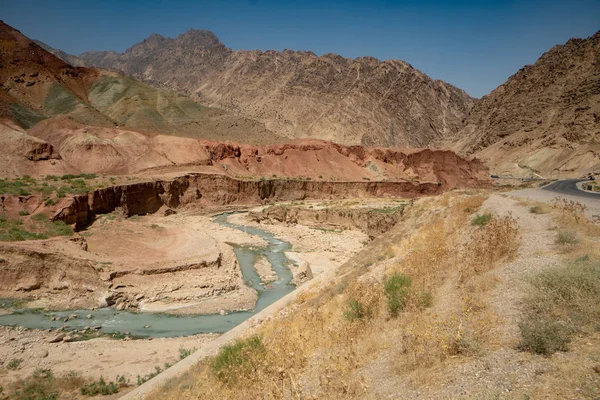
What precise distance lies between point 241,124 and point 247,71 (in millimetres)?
63179

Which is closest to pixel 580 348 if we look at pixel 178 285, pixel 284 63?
pixel 178 285

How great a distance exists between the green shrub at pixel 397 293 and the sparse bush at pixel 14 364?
491 inches

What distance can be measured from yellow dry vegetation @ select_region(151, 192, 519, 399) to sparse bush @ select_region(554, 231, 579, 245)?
2.86 ft

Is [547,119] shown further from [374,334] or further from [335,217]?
[374,334]

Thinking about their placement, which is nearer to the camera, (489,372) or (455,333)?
(489,372)

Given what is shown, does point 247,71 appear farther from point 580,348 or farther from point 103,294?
point 580,348

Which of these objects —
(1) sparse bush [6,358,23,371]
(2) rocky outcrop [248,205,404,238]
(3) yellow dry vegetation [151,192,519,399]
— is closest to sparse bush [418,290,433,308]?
(3) yellow dry vegetation [151,192,519,399]

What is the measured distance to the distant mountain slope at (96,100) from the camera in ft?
222

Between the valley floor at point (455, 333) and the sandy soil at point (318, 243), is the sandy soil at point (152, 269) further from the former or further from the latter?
the valley floor at point (455, 333)

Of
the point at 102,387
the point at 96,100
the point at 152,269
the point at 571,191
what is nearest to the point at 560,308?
the point at 102,387

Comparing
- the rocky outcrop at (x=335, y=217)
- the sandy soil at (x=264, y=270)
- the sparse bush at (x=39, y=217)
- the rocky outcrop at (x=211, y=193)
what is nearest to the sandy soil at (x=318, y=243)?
the rocky outcrop at (x=335, y=217)

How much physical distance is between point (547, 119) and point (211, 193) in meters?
71.6

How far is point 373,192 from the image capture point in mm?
58969

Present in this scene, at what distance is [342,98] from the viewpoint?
379 feet
